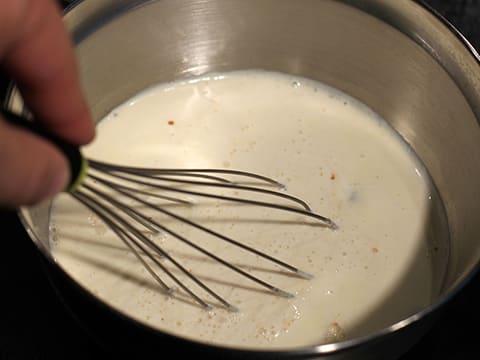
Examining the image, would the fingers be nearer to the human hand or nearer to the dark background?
the human hand

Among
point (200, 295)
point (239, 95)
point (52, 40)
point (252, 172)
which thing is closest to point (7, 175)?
point (52, 40)

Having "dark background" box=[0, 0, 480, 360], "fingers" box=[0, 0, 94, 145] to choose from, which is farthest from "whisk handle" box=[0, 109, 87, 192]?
"dark background" box=[0, 0, 480, 360]

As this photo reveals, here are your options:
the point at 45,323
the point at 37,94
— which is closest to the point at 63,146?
the point at 37,94

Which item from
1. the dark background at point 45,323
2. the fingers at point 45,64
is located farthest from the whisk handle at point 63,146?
the dark background at point 45,323

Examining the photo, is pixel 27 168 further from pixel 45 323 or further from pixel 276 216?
pixel 276 216

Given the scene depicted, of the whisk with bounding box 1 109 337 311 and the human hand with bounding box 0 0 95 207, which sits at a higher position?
the human hand with bounding box 0 0 95 207

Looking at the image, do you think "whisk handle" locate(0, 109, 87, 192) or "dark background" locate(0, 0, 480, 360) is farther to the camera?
"dark background" locate(0, 0, 480, 360)
